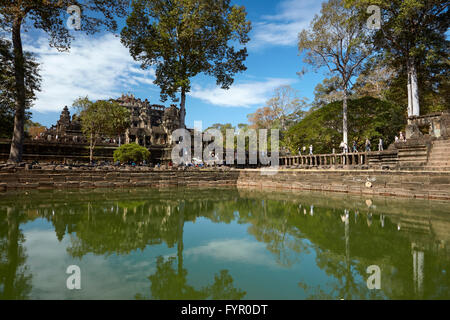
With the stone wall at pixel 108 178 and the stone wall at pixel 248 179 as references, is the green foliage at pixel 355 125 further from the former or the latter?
the stone wall at pixel 108 178

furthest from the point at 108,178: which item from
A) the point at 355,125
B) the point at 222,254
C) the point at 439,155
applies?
the point at 355,125

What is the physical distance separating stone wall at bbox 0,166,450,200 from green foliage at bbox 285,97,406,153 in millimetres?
8014

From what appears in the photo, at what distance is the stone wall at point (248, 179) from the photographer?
916 centimetres

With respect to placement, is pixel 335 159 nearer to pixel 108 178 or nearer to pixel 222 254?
pixel 108 178

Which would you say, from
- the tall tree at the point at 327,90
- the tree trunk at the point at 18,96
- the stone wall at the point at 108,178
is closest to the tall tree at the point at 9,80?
the tree trunk at the point at 18,96

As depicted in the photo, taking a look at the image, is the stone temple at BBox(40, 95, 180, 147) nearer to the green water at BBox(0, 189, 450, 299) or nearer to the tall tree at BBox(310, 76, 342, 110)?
the tall tree at BBox(310, 76, 342, 110)

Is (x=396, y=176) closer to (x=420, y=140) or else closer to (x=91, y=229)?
(x=420, y=140)

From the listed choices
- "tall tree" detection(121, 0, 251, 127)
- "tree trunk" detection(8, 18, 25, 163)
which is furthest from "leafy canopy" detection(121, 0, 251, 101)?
"tree trunk" detection(8, 18, 25, 163)

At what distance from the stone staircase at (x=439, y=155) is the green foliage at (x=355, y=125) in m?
8.02

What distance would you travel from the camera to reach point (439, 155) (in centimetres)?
1034

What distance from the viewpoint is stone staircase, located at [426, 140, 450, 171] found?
32.5ft

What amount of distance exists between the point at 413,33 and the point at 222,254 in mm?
19809
